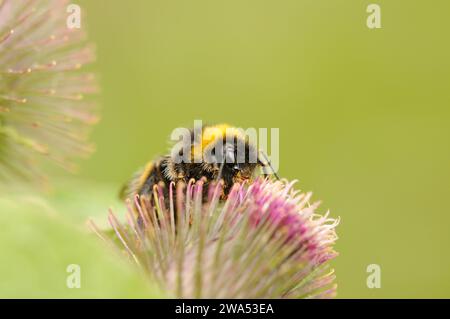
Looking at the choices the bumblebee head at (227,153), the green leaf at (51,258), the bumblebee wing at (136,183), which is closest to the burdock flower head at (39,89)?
the bumblebee wing at (136,183)

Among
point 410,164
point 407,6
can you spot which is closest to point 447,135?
point 410,164

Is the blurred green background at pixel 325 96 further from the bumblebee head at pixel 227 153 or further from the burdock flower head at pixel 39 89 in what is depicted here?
the bumblebee head at pixel 227 153

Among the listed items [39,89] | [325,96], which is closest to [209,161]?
[39,89]

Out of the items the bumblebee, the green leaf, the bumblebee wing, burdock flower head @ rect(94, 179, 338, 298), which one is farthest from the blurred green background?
the green leaf

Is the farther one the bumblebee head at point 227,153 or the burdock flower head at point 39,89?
the burdock flower head at point 39,89

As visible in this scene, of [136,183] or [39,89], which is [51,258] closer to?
[136,183]

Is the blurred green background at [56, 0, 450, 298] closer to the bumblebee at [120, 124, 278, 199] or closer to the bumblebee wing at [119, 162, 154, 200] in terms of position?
the bumblebee wing at [119, 162, 154, 200]
